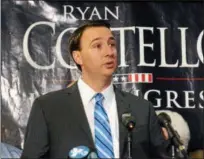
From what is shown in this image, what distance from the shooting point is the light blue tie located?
149 cm

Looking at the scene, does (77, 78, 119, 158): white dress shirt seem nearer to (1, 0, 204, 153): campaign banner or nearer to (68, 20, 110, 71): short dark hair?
(68, 20, 110, 71): short dark hair

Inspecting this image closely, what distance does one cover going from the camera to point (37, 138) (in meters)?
1.46

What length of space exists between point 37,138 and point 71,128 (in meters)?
0.13

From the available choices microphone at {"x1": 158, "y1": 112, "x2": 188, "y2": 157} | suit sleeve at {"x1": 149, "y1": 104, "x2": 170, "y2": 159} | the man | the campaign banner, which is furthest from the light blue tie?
the campaign banner

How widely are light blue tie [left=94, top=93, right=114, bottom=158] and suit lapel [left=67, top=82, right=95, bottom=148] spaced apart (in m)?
0.03

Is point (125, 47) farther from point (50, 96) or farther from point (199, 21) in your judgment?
point (50, 96)

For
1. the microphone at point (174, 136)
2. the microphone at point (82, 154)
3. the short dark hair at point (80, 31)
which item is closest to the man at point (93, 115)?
the short dark hair at point (80, 31)

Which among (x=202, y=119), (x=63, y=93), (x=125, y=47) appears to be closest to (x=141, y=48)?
(x=125, y=47)

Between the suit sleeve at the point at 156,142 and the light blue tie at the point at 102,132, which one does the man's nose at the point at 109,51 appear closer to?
the light blue tie at the point at 102,132

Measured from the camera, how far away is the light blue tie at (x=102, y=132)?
149cm

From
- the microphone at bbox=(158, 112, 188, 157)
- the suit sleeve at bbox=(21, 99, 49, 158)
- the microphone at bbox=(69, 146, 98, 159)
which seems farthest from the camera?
the suit sleeve at bbox=(21, 99, 49, 158)

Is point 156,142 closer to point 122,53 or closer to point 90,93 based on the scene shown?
point 90,93

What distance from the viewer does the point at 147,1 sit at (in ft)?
6.75

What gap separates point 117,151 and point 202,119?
0.66m
